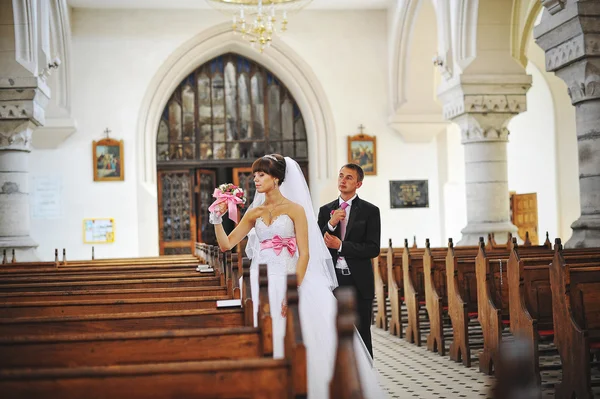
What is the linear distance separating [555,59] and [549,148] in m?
9.18

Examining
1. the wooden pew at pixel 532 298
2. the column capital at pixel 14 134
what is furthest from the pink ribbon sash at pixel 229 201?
the column capital at pixel 14 134

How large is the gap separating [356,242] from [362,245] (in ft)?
0.31

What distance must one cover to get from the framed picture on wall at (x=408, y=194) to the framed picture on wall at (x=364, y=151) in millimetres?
551

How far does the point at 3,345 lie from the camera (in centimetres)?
304

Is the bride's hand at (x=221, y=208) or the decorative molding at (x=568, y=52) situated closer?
the bride's hand at (x=221, y=208)

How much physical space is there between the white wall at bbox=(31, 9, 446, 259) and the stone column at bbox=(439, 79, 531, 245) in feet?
14.9

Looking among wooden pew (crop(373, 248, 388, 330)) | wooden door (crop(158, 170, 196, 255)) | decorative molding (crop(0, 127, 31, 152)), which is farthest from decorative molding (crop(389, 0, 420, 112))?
decorative molding (crop(0, 127, 31, 152))

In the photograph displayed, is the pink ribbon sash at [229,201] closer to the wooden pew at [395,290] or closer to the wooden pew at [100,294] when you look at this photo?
the wooden pew at [100,294]

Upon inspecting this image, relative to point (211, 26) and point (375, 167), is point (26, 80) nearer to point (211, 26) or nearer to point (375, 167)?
point (211, 26)

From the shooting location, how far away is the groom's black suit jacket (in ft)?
18.2

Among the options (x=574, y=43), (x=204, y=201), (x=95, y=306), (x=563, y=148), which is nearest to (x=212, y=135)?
(x=204, y=201)

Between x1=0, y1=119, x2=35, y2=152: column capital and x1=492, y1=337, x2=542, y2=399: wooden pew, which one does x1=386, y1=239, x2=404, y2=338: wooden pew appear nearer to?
x1=0, y1=119, x2=35, y2=152: column capital

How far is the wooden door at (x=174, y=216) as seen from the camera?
663 inches

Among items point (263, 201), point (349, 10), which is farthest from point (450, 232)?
point (263, 201)
